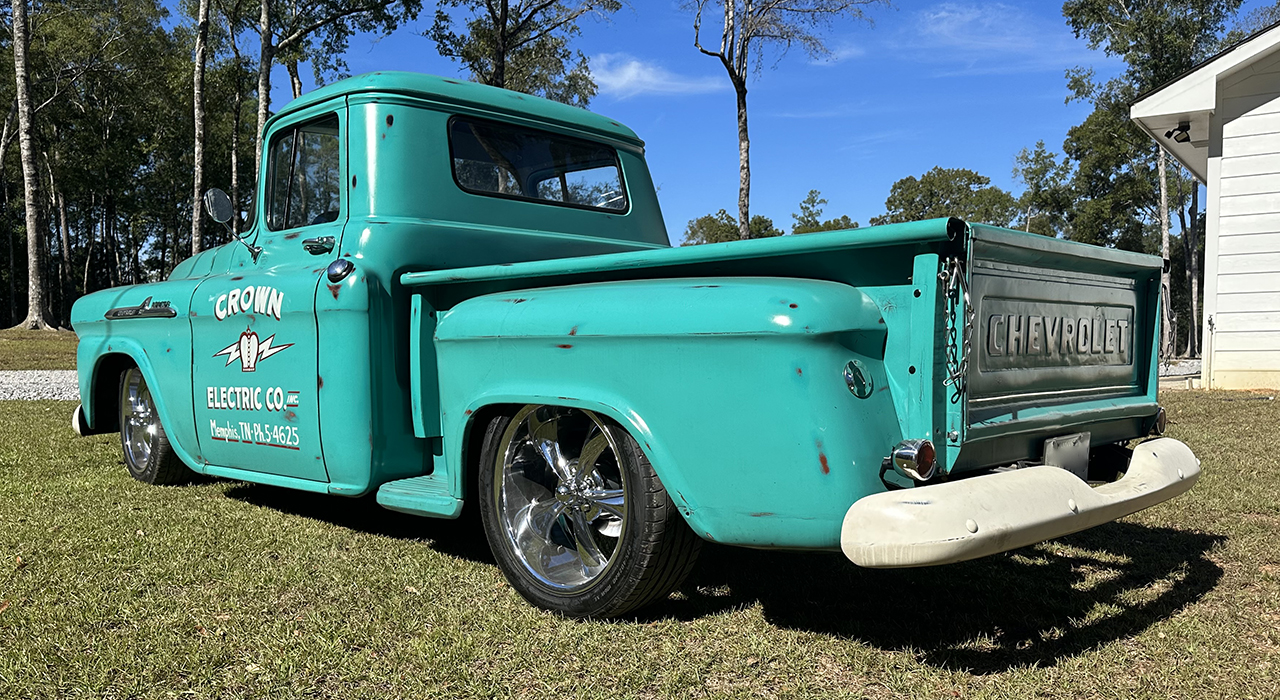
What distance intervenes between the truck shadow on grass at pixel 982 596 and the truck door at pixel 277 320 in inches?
69.4

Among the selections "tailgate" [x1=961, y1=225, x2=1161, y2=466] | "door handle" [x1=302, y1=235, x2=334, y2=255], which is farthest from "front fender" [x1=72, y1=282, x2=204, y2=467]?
"tailgate" [x1=961, y1=225, x2=1161, y2=466]

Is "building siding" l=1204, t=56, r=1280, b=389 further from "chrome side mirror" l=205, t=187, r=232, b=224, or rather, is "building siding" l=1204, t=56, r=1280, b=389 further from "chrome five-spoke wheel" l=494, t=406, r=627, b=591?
"chrome side mirror" l=205, t=187, r=232, b=224

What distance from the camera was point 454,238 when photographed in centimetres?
387

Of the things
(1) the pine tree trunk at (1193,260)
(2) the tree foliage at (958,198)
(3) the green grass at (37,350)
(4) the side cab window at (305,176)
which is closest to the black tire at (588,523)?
(4) the side cab window at (305,176)

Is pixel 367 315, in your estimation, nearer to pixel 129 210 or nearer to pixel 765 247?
pixel 765 247

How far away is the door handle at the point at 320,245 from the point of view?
383cm

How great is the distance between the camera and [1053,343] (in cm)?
308

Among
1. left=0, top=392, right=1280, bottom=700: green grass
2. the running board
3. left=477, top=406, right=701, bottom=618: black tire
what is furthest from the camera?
the running board

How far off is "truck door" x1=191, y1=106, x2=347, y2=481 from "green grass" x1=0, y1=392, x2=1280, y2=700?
1.42 ft

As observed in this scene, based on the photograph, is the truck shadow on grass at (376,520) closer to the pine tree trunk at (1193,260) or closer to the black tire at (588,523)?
the black tire at (588,523)

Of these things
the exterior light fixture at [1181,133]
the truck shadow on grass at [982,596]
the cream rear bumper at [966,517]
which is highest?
the exterior light fixture at [1181,133]

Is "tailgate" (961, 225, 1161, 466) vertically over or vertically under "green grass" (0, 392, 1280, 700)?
over

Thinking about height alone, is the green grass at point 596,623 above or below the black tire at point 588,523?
below

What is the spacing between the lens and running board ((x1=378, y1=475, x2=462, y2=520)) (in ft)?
11.1
